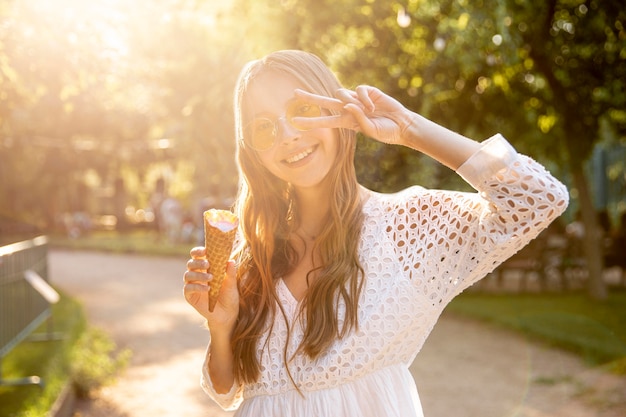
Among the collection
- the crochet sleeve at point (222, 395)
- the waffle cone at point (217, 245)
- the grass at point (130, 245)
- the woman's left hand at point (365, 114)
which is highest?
the woman's left hand at point (365, 114)

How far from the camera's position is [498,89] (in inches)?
533

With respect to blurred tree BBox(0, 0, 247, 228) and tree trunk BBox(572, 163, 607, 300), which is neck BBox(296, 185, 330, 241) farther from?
tree trunk BBox(572, 163, 607, 300)

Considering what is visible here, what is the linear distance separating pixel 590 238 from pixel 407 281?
12.0m

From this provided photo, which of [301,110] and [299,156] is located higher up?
[301,110]

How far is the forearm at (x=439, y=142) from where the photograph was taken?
226cm

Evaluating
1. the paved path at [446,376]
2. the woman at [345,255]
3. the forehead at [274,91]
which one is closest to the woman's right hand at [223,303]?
the woman at [345,255]

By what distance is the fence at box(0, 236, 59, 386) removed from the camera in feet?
25.6

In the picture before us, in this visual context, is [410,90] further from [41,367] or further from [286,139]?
[286,139]

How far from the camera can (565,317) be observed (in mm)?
11828

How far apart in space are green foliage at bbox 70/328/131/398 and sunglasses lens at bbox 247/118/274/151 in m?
6.27

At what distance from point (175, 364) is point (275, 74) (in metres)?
7.79

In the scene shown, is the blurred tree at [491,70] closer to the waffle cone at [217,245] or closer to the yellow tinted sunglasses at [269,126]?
the yellow tinted sunglasses at [269,126]

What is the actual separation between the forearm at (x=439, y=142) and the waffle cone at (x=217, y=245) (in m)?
0.60

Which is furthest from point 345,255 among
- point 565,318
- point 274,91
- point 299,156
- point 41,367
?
point 565,318
